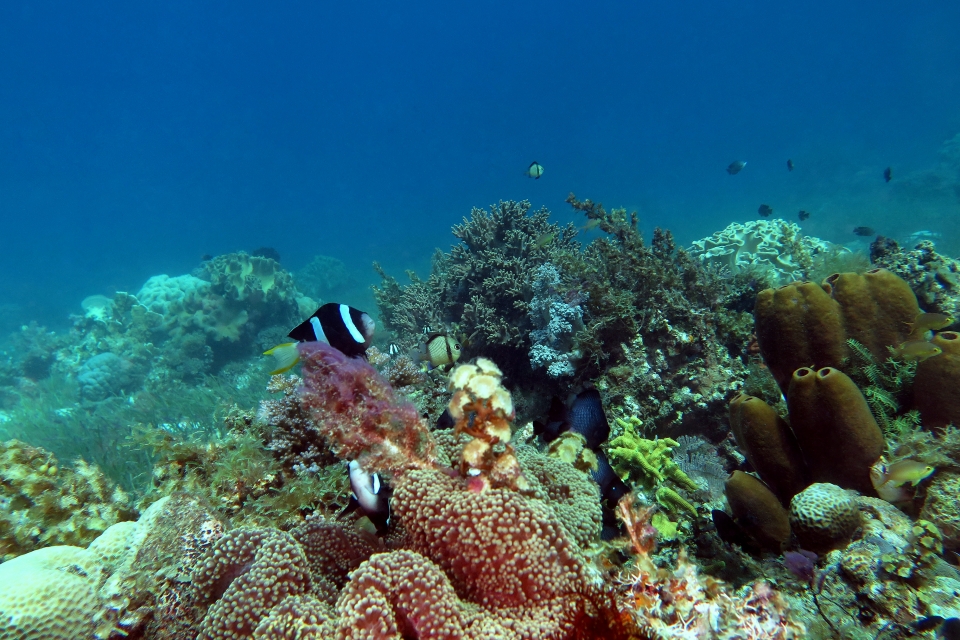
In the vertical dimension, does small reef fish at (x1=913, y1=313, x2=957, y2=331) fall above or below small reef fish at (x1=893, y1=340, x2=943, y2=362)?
above

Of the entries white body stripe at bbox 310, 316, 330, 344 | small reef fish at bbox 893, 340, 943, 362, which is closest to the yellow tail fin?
white body stripe at bbox 310, 316, 330, 344

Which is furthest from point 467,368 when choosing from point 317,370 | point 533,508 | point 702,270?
point 702,270

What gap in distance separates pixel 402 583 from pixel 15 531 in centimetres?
349

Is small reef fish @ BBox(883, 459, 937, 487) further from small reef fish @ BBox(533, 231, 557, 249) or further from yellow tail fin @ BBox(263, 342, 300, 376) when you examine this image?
small reef fish @ BBox(533, 231, 557, 249)

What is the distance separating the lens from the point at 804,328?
12.5ft

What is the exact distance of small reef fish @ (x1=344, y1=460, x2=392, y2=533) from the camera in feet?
7.00

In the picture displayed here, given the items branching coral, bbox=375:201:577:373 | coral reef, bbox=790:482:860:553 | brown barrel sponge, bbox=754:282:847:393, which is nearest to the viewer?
coral reef, bbox=790:482:860:553

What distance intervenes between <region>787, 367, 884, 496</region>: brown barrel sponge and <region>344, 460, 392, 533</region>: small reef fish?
3004 mm

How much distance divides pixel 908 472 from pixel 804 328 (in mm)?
1436

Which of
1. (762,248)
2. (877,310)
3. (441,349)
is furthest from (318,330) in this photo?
(762,248)

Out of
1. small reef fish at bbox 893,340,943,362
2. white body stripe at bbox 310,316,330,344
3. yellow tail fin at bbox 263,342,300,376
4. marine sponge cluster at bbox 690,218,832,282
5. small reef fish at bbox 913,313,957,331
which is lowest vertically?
small reef fish at bbox 893,340,943,362

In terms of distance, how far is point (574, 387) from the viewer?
207 inches

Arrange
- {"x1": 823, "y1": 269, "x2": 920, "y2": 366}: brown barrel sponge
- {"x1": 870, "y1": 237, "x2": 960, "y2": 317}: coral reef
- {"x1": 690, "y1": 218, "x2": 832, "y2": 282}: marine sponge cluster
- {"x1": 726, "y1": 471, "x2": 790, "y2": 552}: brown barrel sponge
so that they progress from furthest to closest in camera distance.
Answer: {"x1": 690, "y1": 218, "x2": 832, "y2": 282}: marine sponge cluster → {"x1": 870, "y1": 237, "x2": 960, "y2": 317}: coral reef → {"x1": 823, "y1": 269, "x2": 920, "y2": 366}: brown barrel sponge → {"x1": 726, "y1": 471, "x2": 790, "y2": 552}: brown barrel sponge

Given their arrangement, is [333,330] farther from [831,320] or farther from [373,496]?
[831,320]
